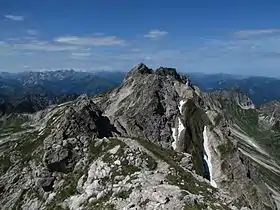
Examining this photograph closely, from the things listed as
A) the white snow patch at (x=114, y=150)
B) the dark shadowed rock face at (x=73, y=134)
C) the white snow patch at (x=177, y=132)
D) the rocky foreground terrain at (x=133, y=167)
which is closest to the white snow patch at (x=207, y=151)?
the rocky foreground terrain at (x=133, y=167)

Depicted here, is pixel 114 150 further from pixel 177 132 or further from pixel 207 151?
pixel 177 132

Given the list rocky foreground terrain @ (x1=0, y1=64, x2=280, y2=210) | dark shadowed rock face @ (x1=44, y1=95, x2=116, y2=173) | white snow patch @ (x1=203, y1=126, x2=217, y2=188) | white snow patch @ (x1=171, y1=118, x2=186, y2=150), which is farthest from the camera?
white snow patch @ (x1=171, y1=118, x2=186, y2=150)

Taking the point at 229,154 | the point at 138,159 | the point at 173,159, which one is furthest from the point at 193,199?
the point at 229,154

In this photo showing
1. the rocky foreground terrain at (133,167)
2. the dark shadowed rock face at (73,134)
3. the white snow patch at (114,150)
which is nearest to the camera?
the rocky foreground terrain at (133,167)

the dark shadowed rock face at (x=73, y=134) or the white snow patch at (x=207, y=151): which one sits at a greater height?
the dark shadowed rock face at (x=73, y=134)

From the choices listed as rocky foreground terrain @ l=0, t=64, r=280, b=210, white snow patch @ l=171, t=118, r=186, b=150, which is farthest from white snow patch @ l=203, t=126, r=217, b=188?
white snow patch @ l=171, t=118, r=186, b=150

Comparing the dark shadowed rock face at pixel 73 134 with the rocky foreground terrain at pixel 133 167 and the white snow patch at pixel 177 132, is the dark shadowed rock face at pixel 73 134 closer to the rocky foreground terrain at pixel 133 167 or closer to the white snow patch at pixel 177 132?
the rocky foreground terrain at pixel 133 167

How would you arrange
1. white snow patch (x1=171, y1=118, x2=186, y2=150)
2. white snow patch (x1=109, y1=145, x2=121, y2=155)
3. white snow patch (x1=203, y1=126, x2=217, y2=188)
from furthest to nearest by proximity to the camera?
1. white snow patch (x1=171, y1=118, x2=186, y2=150)
2. white snow patch (x1=203, y1=126, x2=217, y2=188)
3. white snow patch (x1=109, y1=145, x2=121, y2=155)

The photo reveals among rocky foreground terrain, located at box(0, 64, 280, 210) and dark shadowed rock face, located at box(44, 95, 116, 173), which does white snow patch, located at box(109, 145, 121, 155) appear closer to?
rocky foreground terrain, located at box(0, 64, 280, 210)

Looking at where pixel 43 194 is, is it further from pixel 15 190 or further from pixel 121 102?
pixel 121 102

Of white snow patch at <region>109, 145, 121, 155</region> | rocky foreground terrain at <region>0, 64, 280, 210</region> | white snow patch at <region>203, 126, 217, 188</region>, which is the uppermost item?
white snow patch at <region>109, 145, 121, 155</region>

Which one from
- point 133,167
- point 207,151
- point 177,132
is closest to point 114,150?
point 133,167
